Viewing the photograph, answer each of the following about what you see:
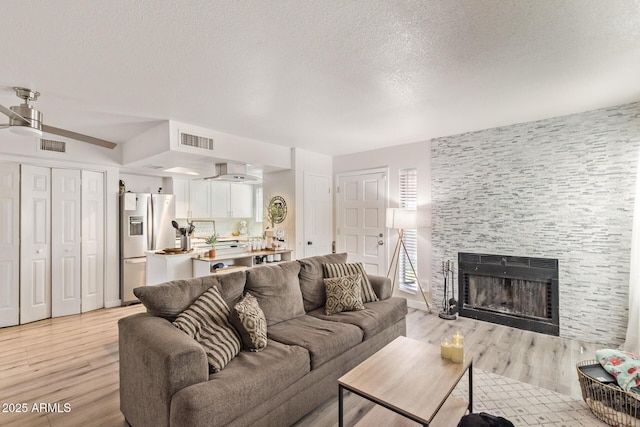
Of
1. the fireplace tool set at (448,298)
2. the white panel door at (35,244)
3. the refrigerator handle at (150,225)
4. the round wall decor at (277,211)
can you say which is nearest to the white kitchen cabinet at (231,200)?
the refrigerator handle at (150,225)

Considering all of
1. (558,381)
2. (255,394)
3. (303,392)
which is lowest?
(558,381)

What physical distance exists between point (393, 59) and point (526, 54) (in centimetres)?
93

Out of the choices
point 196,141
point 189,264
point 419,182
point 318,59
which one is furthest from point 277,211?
point 318,59

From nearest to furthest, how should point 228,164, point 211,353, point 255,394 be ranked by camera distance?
point 255,394
point 211,353
point 228,164

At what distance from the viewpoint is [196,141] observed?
3.65 metres

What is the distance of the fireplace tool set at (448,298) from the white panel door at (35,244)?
539 centimetres

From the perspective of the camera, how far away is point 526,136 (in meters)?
3.62

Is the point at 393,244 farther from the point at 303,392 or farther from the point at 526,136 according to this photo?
the point at 303,392

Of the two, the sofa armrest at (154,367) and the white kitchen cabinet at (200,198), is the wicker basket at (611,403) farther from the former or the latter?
the white kitchen cabinet at (200,198)

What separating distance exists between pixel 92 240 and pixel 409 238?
15.7 feet

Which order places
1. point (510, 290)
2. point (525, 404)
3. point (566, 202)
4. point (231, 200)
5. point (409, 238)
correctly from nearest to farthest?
point (525, 404) < point (566, 202) < point (510, 290) < point (409, 238) < point (231, 200)

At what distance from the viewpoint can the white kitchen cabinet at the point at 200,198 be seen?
598 cm

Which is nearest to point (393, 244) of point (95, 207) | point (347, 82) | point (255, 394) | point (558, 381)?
point (558, 381)

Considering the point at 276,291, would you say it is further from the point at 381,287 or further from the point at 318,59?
the point at 318,59
